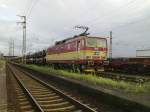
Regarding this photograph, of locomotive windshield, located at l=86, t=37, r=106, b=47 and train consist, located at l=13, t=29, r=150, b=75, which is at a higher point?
locomotive windshield, located at l=86, t=37, r=106, b=47

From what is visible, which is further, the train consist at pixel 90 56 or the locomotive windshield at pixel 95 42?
the locomotive windshield at pixel 95 42

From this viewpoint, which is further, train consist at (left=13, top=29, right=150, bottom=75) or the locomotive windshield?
the locomotive windshield

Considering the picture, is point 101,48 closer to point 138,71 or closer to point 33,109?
point 138,71

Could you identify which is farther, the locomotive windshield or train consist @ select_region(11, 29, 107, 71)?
the locomotive windshield

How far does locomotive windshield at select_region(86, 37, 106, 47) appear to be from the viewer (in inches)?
909

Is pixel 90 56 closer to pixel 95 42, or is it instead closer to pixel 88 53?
pixel 88 53

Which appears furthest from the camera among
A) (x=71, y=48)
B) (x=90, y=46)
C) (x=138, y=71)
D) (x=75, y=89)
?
(x=138, y=71)

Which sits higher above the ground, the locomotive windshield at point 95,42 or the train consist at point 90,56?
the locomotive windshield at point 95,42

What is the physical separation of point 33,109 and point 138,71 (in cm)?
1916

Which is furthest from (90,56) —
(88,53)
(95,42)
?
(95,42)

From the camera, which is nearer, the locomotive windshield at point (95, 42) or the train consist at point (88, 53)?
the train consist at point (88, 53)

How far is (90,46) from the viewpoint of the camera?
907 inches

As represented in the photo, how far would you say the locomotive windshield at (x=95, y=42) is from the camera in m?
23.1

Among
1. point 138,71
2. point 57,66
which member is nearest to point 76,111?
point 138,71
